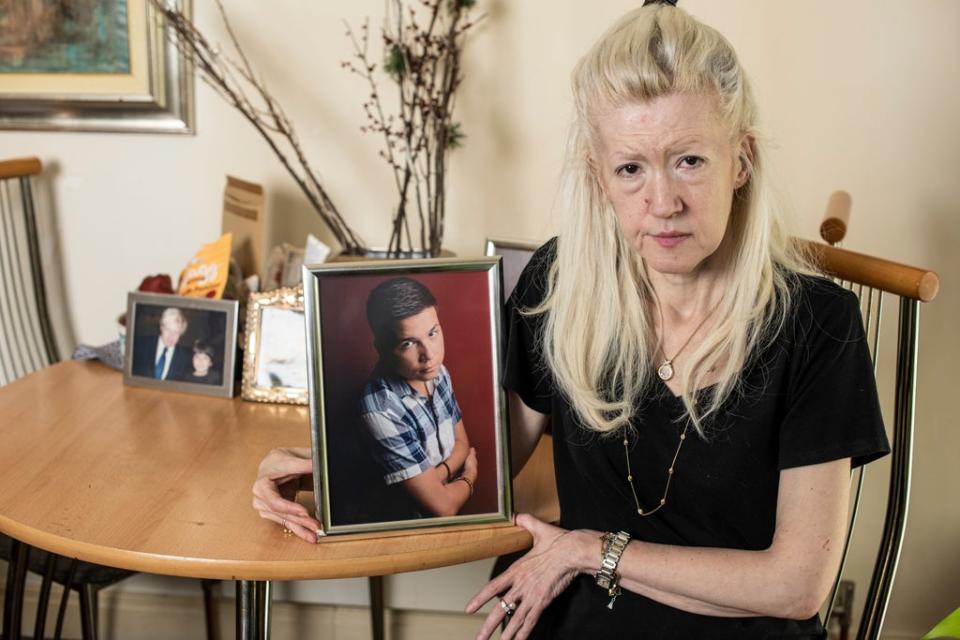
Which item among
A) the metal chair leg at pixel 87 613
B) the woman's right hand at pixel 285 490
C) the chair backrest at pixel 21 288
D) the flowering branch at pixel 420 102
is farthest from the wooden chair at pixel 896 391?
the chair backrest at pixel 21 288

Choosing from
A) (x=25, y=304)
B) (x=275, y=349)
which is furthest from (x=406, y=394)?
(x=25, y=304)

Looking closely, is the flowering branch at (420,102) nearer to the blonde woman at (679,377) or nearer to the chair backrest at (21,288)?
the blonde woman at (679,377)

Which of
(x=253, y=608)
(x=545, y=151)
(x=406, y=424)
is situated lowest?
(x=253, y=608)

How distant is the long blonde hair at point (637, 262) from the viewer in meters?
1.31

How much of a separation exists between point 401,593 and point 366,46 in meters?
1.33

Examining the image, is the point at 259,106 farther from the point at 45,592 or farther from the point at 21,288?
the point at 45,592

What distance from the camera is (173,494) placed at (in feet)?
4.99

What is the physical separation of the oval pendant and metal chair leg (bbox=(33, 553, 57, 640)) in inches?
50.5

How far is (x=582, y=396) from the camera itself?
1490 millimetres

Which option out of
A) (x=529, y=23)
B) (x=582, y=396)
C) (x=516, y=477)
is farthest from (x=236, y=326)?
(x=529, y=23)

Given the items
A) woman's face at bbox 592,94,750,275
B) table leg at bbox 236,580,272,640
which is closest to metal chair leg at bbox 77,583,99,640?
table leg at bbox 236,580,272,640

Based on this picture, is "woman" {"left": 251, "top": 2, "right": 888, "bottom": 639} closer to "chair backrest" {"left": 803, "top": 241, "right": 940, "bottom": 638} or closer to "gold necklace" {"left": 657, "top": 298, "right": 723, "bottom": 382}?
"gold necklace" {"left": 657, "top": 298, "right": 723, "bottom": 382}

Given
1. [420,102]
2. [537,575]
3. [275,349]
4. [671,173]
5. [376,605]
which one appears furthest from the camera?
[376,605]

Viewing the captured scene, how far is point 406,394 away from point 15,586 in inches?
42.7
